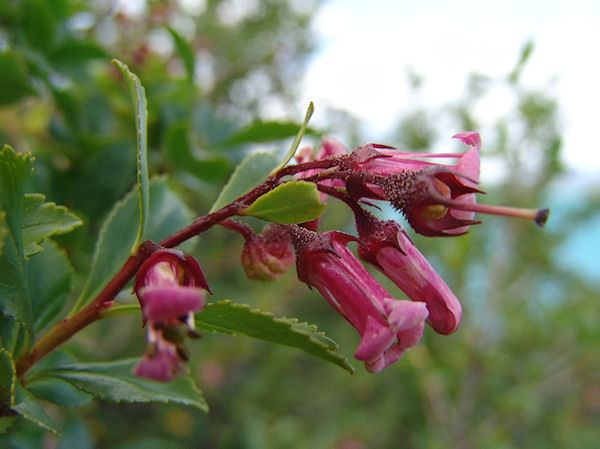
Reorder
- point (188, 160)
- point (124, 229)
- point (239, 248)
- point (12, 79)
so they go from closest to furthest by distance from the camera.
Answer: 1. point (124, 229)
2. point (12, 79)
3. point (188, 160)
4. point (239, 248)

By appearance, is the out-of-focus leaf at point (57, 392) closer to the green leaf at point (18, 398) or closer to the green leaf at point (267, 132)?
the green leaf at point (18, 398)

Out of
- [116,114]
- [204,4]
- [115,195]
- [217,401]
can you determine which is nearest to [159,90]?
[116,114]

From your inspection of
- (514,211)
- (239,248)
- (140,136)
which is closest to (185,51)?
(140,136)

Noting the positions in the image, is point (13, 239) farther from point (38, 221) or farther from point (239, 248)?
point (239, 248)

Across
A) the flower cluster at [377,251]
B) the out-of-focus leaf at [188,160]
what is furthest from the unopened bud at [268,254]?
the out-of-focus leaf at [188,160]

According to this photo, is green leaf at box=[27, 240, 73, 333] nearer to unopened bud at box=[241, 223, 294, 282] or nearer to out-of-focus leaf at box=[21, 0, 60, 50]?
unopened bud at box=[241, 223, 294, 282]

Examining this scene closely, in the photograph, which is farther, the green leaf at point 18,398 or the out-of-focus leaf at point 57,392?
the out-of-focus leaf at point 57,392
